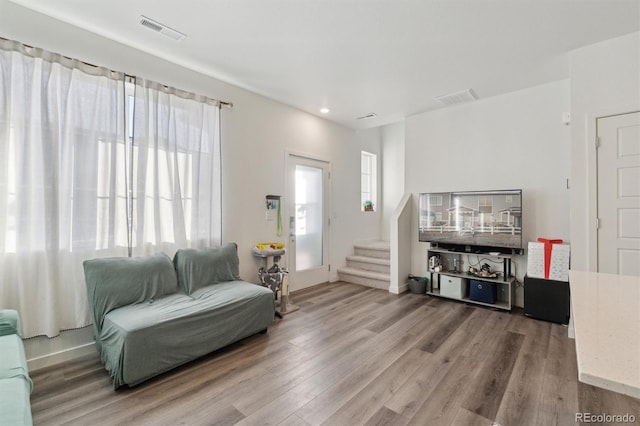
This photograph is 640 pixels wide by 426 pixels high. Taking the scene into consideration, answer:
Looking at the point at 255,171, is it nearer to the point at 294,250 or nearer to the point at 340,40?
the point at 294,250

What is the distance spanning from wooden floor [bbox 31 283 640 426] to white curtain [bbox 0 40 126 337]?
64 cm

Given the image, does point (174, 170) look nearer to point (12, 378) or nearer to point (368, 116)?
point (12, 378)

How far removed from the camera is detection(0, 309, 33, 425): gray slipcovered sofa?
119cm

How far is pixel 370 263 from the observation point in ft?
17.2

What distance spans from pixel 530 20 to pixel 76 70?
3.94m

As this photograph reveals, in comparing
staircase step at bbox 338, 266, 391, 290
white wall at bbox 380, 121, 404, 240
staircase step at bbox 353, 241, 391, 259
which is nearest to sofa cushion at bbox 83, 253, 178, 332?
staircase step at bbox 338, 266, 391, 290

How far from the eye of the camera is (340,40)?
2.78 m

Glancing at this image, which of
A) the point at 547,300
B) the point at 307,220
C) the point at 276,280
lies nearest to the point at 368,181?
the point at 307,220

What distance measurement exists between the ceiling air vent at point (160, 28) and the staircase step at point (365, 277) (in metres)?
4.10

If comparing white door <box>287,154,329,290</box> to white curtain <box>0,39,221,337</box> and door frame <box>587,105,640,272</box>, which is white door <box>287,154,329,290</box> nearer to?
white curtain <box>0,39,221,337</box>

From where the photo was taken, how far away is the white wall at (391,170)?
6500 mm

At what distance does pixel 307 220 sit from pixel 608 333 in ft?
13.5

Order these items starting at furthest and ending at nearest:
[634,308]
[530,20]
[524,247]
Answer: [524,247] → [530,20] → [634,308]

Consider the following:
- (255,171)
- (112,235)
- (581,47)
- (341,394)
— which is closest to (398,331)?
(341,394)
